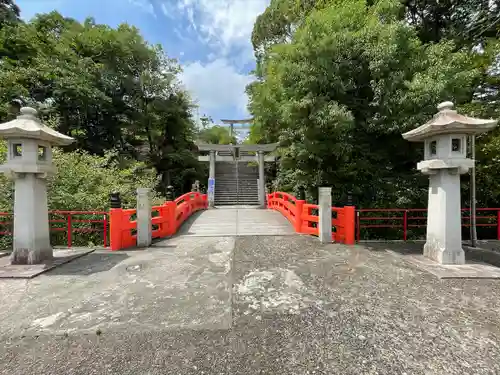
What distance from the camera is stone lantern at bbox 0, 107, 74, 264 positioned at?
14.7 feet

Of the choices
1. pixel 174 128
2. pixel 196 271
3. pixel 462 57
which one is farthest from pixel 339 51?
pixel 174 128

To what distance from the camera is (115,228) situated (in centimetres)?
583

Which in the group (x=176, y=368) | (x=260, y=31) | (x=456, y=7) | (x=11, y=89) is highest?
(x=260, y=31)

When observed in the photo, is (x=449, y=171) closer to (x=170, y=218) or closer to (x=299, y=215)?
(x=299, y=215)

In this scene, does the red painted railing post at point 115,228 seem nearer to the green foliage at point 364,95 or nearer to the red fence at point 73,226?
the red fence at point 73,226

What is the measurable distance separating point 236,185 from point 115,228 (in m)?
12.7

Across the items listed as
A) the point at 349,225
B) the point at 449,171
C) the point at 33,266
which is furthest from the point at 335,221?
the point at 33,266

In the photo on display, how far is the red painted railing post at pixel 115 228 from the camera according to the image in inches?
227

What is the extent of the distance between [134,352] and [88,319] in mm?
971

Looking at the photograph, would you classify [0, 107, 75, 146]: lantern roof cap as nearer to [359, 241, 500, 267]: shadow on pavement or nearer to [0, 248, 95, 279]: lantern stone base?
[0, 248, 95, 279]: lantern stone base

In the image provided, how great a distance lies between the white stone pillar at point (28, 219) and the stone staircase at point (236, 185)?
1161cm

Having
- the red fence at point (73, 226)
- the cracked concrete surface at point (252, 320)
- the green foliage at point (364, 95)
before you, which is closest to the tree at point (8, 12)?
the red fence at point (73, 226)

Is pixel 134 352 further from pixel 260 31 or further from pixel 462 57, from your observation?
pixel 260 31

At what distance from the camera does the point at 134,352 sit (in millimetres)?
2340
